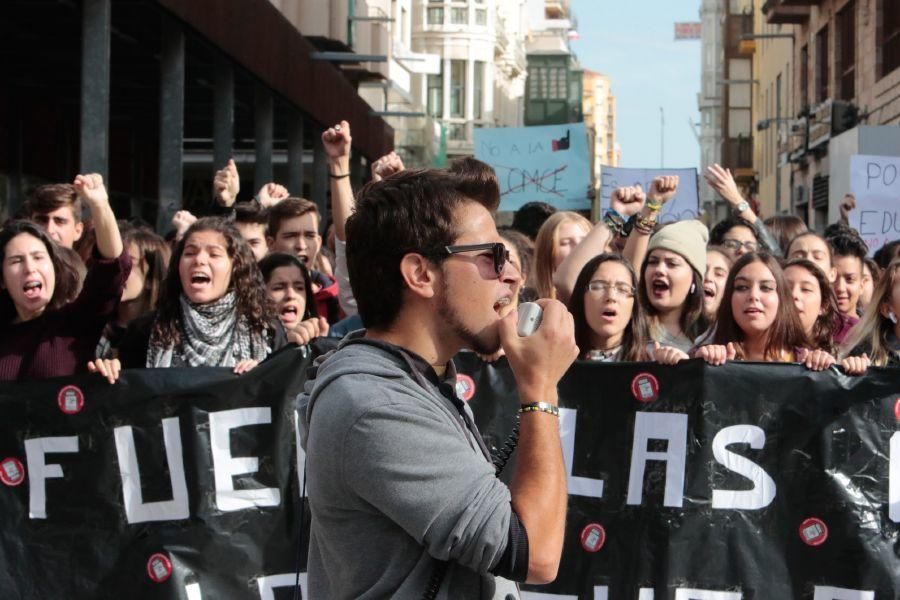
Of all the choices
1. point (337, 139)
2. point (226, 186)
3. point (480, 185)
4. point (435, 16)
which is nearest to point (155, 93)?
point (226, 186)

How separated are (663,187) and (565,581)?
217 cm

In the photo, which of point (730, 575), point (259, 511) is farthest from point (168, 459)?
point (730, 575)

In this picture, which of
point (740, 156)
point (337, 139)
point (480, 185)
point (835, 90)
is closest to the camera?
point (480, 185)

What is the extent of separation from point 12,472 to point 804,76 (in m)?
31.6

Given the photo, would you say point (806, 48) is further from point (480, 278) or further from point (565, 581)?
point (480, 278)

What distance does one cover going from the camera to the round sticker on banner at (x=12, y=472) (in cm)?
573

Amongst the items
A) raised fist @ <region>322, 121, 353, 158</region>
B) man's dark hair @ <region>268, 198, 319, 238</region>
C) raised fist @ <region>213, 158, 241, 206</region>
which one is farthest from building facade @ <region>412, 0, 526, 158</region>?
raised fist @ <region>322, 121, 353, 158</region>

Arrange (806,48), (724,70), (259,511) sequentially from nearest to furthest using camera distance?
(259,511), (806,48), (724,70)

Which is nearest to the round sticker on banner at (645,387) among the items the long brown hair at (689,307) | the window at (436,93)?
the long brown hair at (689,307)

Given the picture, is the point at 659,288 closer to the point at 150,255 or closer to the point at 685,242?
the point at 685,242

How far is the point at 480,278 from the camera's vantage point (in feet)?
8.97

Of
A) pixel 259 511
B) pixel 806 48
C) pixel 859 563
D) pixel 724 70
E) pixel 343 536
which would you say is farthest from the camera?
pixel 724 70

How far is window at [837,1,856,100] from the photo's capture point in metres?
28.2

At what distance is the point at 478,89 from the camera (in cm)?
6762
